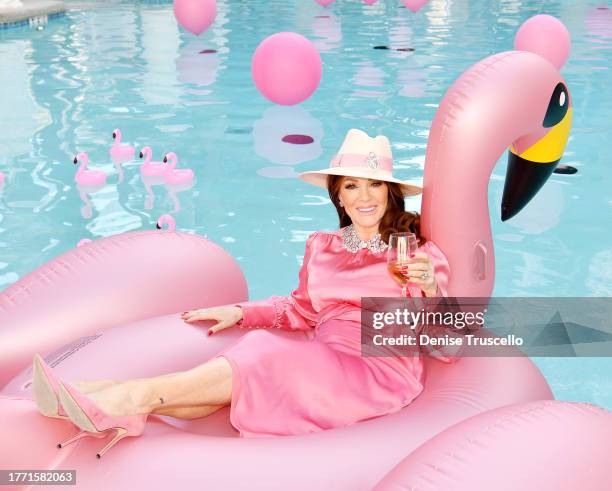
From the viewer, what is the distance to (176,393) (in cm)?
179

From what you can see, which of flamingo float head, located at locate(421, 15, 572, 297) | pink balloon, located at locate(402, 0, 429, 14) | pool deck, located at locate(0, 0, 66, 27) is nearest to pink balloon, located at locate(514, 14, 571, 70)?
pink balloon, located at locate(402, 0, 429, 14)

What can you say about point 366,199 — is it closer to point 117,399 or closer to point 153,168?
point 117,399

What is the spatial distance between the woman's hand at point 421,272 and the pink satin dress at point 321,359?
7cm

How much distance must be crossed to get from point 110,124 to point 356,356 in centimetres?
424

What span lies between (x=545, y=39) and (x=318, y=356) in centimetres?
549

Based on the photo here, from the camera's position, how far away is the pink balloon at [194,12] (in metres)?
8.80

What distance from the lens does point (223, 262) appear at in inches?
97.7

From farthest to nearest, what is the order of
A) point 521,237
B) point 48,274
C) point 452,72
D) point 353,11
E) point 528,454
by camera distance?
point 353,11 < point 452,72 < point 521,237 < point 48,274 < point 528,454

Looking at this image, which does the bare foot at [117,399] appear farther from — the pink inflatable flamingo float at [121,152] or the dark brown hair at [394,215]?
the pink inflatable flamingo float at [121,152]

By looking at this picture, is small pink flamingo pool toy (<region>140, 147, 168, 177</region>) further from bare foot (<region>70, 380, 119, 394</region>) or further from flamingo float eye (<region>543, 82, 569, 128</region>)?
bare foot (<region>70, 380, 119, 394</region>)

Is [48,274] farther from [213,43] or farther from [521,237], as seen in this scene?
[213,43]

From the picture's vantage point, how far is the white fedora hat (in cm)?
211

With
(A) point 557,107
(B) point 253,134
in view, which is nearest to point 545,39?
(B) point 253,134

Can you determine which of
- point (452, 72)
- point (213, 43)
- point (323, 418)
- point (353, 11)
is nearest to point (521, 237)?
point (323, 418)
